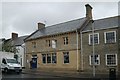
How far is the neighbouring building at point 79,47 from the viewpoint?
29.7 metres

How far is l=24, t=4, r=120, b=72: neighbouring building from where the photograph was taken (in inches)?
1169

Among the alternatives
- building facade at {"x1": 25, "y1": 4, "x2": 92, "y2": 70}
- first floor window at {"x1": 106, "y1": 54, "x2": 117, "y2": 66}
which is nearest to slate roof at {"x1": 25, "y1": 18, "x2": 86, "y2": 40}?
building facade at {"x1": 25, "y1": 4, "x2": 92, "y2": 70}

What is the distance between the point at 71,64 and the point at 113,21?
8.52 metres

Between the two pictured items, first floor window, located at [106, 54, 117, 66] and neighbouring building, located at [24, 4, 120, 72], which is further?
neighbouring building, located at [24, 4, 120, 72]

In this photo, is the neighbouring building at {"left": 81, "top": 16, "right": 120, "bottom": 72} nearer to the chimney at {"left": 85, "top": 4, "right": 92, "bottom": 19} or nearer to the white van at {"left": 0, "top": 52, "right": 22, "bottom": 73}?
the chimney at {"left": 85, "top": 4, "right": 92, "bottom": 19}

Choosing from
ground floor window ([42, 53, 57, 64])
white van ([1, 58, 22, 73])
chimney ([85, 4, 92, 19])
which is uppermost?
chimney ([85, 4, 92, 19])

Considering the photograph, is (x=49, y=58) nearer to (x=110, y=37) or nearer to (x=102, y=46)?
(x=102, y=46)

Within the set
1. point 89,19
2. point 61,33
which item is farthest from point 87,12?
point 61,33

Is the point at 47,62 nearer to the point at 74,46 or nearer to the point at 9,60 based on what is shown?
the point at 74,46

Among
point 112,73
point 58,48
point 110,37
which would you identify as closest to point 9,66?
point 58,48

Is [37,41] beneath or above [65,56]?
above

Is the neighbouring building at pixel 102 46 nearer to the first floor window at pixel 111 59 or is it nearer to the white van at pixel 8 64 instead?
the first floor window at pixel 111 59

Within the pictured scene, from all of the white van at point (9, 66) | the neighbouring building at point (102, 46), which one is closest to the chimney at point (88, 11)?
the neighbouring building at point (102, 46)

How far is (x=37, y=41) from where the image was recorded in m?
40.0
